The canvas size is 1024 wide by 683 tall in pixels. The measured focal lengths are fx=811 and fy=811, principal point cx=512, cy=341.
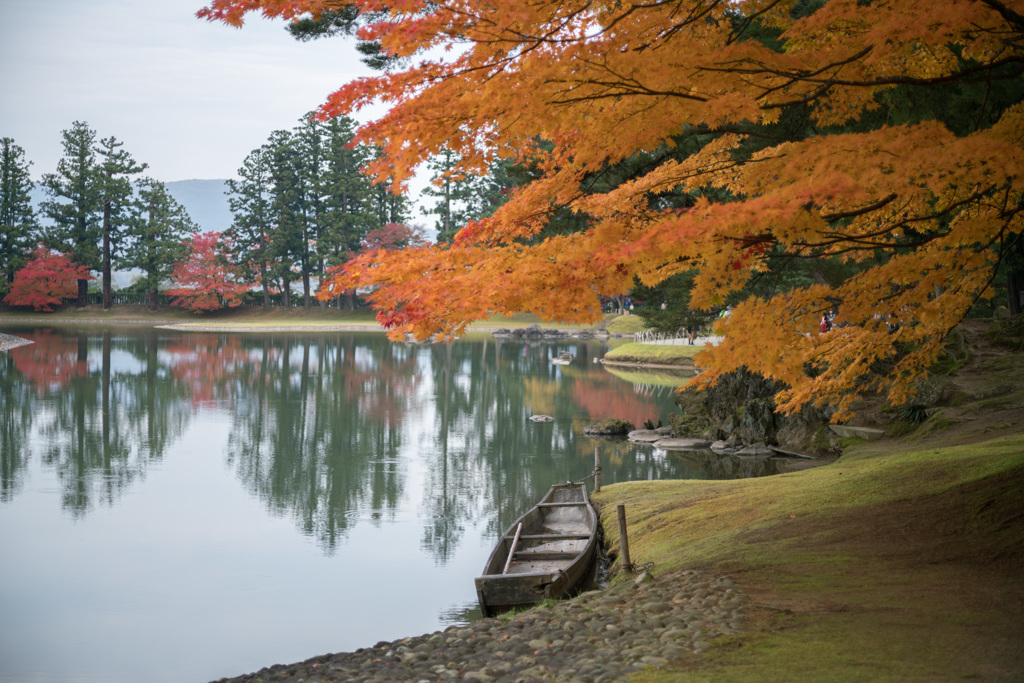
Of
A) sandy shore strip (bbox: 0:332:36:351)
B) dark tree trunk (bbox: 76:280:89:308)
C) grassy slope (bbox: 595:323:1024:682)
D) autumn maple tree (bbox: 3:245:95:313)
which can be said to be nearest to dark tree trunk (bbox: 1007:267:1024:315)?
grassy slope (bbox: 595:323:1024:682)

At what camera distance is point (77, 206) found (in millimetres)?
61562

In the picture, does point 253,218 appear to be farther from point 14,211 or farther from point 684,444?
point 684,444

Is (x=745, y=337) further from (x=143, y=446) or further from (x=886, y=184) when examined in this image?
(x=143, y=446)

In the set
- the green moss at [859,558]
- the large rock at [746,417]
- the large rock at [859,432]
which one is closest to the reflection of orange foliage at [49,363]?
the large rock at [746,417]

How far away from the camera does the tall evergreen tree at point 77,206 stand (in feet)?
197

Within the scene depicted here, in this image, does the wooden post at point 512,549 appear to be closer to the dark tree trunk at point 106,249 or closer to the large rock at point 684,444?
the large rock at point 684,444

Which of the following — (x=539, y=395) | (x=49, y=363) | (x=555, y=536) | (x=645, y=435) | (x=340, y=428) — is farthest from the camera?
(x=49, y=363)

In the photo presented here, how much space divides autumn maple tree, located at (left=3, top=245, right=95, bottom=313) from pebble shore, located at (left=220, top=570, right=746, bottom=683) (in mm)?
60554

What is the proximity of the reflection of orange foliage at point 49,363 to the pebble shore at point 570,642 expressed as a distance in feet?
71.8

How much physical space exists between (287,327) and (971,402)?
50.4 meters

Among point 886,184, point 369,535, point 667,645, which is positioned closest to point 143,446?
point 369,535

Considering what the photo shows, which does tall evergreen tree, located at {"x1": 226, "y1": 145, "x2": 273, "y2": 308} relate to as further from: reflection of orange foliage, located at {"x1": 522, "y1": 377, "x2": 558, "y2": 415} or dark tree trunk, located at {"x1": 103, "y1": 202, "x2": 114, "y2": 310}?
reflection of orange foliage, located at {"x1": 522, "y1": 377, "x2": 558, "y2": 415}

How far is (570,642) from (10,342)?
42157 millimetres

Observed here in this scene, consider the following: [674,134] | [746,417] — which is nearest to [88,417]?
[746,417]
